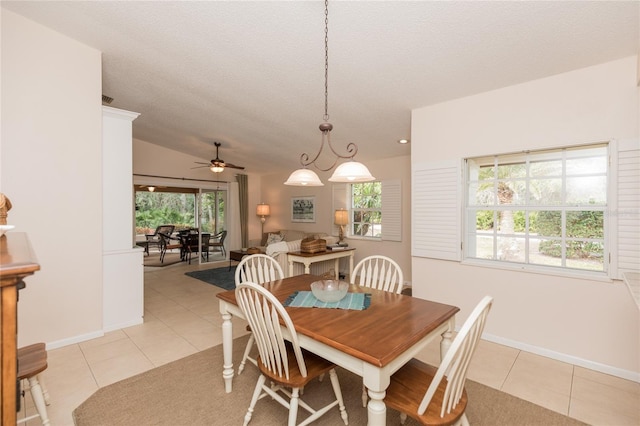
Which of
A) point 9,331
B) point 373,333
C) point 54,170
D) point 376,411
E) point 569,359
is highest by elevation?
point 54,170

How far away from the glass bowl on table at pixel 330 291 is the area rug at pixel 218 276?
3.32 meters

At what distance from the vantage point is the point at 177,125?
4.97 m

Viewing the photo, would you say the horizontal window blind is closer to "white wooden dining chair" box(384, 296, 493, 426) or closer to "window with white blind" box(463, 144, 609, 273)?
"window with white blind" box(463, 144, 609, 273)

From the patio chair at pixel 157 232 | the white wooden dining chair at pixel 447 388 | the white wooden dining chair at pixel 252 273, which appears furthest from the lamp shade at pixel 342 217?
the patio chair at pixel 157 232

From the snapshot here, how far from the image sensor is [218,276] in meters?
5.64

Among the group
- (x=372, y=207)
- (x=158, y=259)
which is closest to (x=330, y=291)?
(x=372, y=207)

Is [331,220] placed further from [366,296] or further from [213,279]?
[366,296]

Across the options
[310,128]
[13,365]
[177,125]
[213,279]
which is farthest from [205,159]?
[13,365]

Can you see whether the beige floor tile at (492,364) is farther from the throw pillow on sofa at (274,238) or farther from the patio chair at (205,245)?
the patio chair at (205,245)

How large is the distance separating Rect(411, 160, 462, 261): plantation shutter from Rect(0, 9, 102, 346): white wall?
3.45 metres

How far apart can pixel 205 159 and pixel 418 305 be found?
6547mm

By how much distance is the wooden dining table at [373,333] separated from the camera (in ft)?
3.91

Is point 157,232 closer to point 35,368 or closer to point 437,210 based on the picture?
point 35,368

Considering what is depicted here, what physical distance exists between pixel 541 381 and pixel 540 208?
1463 millimetres
